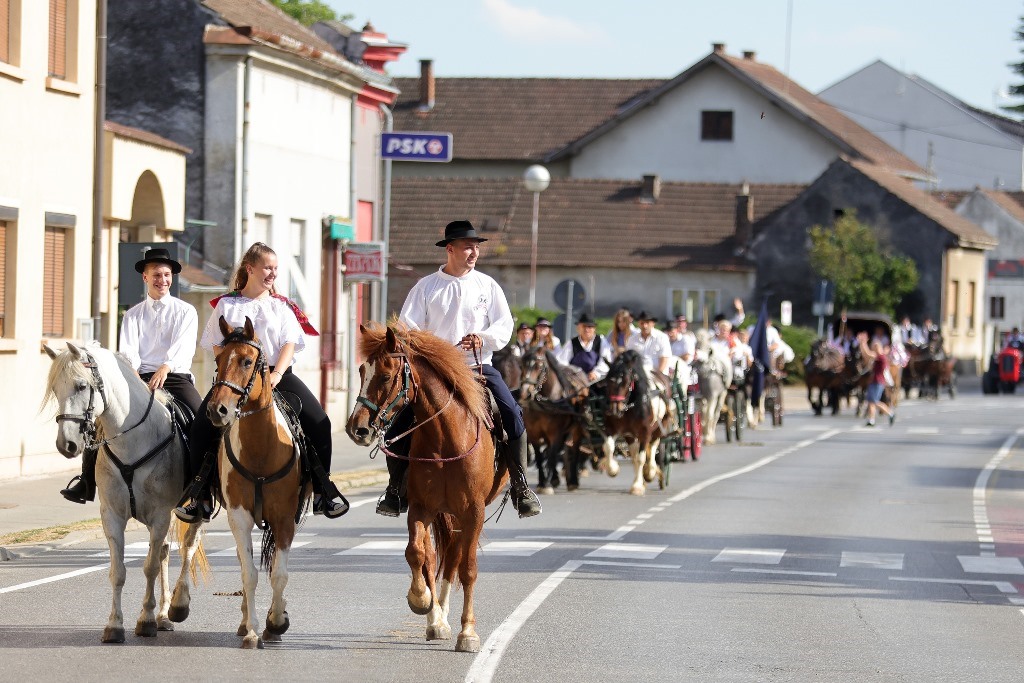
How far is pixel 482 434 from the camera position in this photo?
10.8 m

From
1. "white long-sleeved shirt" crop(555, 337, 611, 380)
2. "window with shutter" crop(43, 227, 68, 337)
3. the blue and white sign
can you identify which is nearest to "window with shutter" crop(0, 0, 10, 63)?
"window with shutter" crop(43, 227, 68, 337)

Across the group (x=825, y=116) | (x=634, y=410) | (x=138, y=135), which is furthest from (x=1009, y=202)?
(x=634, y=410)

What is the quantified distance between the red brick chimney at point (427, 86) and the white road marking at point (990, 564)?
201 feet

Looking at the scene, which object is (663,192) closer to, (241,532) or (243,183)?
(243,183)

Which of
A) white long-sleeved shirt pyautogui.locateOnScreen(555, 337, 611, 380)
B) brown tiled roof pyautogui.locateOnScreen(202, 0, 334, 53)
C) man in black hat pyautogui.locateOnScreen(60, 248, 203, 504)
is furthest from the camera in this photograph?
brown tiled roof pyautogui.locateOnScreen(202, 0, 334, 53)

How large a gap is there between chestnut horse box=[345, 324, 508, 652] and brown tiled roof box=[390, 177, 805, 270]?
51.6 metres

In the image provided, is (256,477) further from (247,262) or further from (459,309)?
(459,309)

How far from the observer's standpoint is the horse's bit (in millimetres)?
10266

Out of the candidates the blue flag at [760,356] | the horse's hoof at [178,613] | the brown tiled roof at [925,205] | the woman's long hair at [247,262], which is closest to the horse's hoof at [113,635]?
the horse's hoof at [178,613]

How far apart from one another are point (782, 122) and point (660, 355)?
50.4 meters

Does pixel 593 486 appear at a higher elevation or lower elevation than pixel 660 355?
lower

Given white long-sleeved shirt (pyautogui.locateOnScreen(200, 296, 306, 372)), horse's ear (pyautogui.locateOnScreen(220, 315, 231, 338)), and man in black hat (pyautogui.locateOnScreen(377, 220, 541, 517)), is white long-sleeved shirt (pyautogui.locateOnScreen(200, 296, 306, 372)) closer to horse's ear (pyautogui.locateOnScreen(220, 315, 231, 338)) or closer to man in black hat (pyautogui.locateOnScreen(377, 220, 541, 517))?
horse's ear (pyautogui.locateOnScreen(220, 315, 231, 338))

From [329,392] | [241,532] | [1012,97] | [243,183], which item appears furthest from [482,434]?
[1012,97]

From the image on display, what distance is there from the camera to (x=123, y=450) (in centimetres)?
1072
